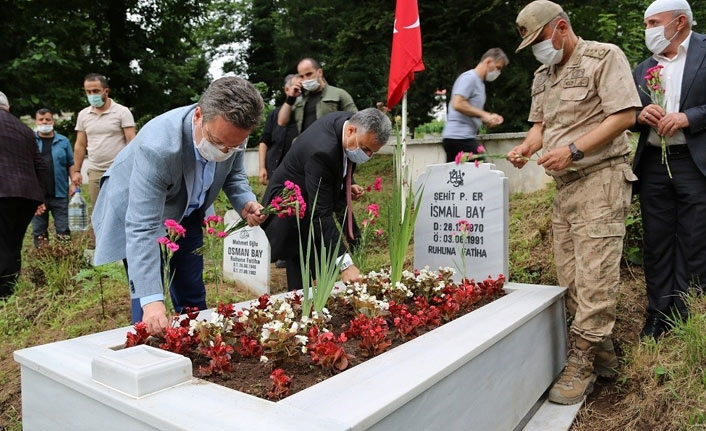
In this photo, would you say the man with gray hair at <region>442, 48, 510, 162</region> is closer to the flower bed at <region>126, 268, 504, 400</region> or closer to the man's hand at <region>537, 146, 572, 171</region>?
the man's hand at <region>537, 146, 572, 171</region>

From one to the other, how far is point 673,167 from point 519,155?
2.70ft

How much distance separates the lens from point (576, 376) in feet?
9.52

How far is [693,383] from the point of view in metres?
2.59

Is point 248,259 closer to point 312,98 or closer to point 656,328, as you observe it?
point 312,98

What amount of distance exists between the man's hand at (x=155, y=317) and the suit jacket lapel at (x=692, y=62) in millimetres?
2733

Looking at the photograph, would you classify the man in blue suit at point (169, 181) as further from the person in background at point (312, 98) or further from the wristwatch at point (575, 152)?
the person in background at point (312, 98)

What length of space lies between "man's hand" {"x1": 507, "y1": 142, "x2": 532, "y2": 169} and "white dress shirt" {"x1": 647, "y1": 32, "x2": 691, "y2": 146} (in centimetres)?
65

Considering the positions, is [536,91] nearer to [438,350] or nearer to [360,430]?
[438,350]

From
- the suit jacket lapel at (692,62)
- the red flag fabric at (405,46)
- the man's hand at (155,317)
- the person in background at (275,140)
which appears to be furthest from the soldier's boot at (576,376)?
the person in background at (275,140)

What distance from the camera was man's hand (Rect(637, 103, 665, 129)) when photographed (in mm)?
2920

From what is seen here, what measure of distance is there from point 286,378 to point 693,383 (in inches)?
77.7

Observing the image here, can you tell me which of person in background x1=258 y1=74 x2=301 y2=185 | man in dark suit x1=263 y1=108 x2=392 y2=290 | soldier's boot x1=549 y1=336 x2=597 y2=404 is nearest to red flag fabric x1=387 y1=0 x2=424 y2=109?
person in background x1=258 y1=74 x2=301 y2=185

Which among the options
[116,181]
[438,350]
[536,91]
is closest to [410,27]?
[536,91]

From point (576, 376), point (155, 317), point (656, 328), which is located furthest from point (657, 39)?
point (155, 317)
